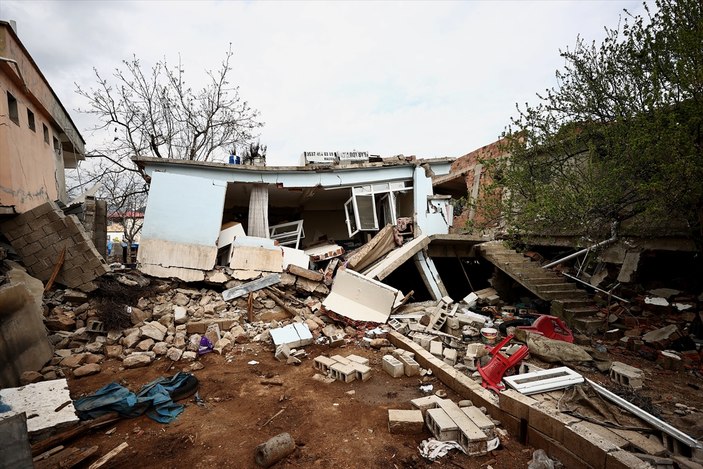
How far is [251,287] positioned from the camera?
8578 mm

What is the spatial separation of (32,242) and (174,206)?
2860mm

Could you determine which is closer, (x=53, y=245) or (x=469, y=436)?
(x=469, y=436)

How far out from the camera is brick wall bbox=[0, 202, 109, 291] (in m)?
6.80

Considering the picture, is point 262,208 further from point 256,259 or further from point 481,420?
point 481,420

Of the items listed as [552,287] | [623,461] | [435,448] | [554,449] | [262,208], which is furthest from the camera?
[262,208]

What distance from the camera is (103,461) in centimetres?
329

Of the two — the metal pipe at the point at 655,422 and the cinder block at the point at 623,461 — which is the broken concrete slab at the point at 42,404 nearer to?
the cinder block at the point at 623,461

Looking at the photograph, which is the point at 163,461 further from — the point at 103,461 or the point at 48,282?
the point at 48,282

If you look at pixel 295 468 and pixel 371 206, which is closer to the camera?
pixel 295 468

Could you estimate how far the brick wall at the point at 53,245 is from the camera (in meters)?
6.80

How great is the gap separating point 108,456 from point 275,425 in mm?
1725

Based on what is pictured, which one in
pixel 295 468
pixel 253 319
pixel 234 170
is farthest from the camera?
pixel 234 170

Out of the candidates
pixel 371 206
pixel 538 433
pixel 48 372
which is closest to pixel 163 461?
pixel 48 372

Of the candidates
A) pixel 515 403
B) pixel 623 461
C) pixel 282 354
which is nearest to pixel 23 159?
pixel 282 354
